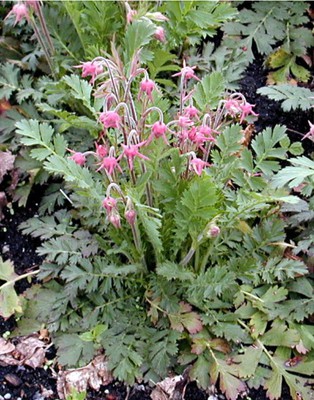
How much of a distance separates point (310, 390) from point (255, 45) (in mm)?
1670

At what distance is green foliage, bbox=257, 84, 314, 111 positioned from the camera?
8.24ft

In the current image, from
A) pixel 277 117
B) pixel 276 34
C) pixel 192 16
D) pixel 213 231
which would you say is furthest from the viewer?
pixel 276 34

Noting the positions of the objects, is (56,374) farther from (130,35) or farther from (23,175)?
(130,35)

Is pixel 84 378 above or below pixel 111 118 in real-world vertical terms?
below

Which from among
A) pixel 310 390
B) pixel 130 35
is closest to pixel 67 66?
pixel 130 35

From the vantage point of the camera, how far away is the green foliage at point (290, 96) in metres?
2.51

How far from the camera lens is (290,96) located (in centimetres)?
254

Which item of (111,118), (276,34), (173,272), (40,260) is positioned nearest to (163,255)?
(173,272)

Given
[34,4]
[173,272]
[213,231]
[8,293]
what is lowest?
[8,293]

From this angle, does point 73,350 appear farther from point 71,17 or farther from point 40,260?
point 71,17

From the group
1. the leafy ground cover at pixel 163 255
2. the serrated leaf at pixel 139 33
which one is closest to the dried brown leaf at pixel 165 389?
the leafy ground cover at pixel 163 255

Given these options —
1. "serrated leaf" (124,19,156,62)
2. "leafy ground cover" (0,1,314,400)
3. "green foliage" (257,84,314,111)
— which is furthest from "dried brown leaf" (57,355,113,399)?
"green foliage" (257,84,314,111)

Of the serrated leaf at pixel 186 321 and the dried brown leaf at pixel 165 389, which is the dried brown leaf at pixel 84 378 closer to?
the dried brown leaf at pixel 165 389

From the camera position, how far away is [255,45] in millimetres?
3062
